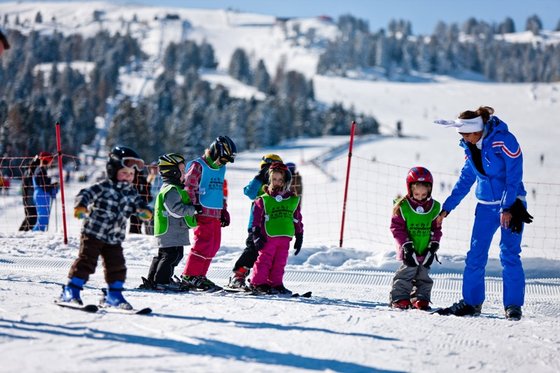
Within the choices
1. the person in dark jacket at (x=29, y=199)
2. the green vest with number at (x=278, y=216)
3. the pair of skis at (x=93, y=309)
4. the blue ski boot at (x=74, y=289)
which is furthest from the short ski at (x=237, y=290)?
the person in dark jacket at (x=29, y=199)

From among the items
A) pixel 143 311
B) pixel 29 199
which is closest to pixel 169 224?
pixel 143 311

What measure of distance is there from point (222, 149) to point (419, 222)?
7.71 feet

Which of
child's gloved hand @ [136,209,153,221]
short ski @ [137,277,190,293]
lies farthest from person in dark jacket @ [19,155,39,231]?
child's gloved hand @ [136,209,153,221]

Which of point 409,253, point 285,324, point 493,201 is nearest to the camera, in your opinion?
point 285,324

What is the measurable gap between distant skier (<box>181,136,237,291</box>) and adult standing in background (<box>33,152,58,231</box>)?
6316 millimetres

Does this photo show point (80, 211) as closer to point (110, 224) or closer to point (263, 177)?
point (110, 224)

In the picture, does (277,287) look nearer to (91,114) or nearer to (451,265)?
(451,265)

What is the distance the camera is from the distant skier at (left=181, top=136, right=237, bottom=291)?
22.9 ft

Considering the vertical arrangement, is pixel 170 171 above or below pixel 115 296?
above

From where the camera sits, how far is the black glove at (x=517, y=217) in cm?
555

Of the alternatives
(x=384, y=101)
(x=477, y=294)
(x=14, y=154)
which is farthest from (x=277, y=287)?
(x=384, y=101)

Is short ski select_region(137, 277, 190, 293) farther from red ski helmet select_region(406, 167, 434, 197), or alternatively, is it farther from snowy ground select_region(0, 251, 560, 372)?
red ski helmet select_region(406, 167, 434, 197)

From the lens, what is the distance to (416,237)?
20.8ft

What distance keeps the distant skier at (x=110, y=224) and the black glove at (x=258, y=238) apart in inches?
77.4
